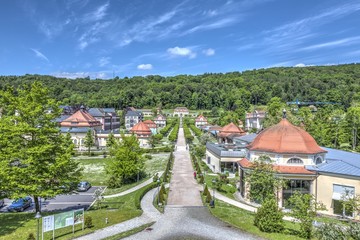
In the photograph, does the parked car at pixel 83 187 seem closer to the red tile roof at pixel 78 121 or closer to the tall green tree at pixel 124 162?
the tall green tree at pixel 124 162

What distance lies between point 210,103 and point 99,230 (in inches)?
5947

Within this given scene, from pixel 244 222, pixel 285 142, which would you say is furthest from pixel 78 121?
pixel 244 222

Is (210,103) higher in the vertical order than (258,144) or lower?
higher

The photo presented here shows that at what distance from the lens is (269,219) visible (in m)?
20.2

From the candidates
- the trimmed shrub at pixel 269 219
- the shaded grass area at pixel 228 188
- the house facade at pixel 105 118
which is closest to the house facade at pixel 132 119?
the house facade at pixel 105 118

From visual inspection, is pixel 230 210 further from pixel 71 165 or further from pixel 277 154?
pixel 71 165

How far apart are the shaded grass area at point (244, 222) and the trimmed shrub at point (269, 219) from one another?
0.44 metres

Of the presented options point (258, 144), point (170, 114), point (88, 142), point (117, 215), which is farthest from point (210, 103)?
point (117, 215)

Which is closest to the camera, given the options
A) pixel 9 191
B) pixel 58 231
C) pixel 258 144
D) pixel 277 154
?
pixel 58 231

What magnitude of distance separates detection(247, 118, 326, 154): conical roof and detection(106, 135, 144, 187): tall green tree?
1551 cm

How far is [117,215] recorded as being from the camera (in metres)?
23.5

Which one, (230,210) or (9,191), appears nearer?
(9,191)

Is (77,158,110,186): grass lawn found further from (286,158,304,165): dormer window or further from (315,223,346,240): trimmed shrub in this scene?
(315,223,346,240): trimmed shrub

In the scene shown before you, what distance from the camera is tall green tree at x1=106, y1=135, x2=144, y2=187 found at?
122ft
